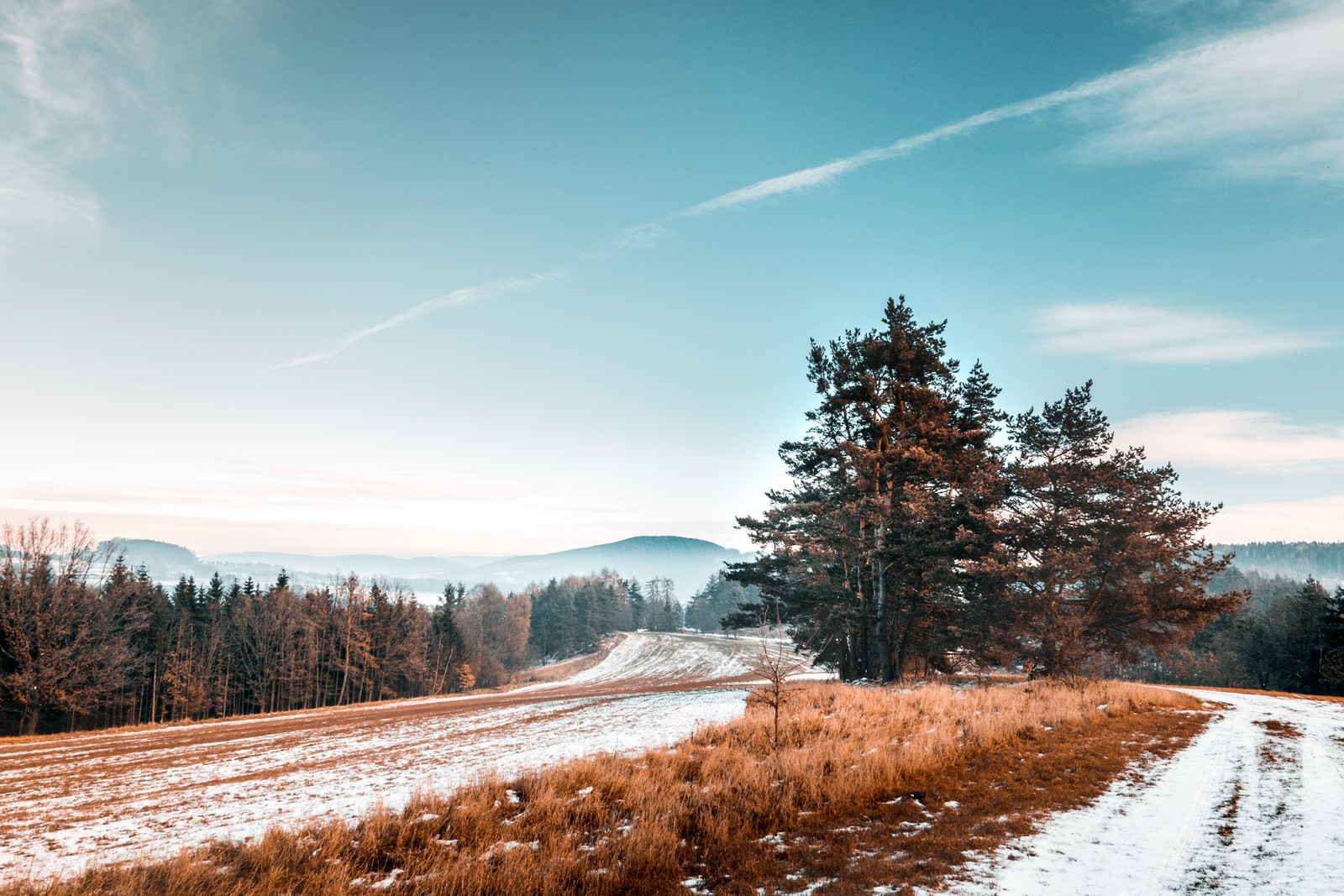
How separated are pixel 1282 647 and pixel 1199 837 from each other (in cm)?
6245

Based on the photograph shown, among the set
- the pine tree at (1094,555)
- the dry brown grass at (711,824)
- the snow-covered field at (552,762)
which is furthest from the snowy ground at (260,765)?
the pine tree at (1094,555)

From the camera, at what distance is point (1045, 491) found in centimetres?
2305

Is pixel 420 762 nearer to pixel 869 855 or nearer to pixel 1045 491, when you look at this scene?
pixel 869 855

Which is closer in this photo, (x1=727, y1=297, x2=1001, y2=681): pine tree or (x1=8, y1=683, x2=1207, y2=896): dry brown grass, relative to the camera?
(x1=8, y1=683, x2=1207, y2=896): dry brown grass

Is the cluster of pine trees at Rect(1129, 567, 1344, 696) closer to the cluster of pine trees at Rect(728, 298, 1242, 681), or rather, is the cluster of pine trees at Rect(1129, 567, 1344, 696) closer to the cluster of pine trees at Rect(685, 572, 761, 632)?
the cluster of pine trees at Rect(728, 298, 1242, 681)

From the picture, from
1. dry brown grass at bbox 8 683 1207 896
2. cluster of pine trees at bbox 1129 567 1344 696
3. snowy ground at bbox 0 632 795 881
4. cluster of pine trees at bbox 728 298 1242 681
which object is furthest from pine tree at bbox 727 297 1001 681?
→ cluster of pine trees at bbox 1129 567 1344 696

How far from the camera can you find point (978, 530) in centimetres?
2189

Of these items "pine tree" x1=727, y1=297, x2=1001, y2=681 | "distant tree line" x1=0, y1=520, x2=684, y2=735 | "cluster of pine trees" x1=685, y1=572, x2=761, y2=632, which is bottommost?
"cluster of pine trees" x1=685, y1=572, x2=761, y2=632

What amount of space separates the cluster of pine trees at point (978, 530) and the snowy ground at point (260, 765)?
27.9ft

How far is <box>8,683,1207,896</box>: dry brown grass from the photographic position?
19.1 feet

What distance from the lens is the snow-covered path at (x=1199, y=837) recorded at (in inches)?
211

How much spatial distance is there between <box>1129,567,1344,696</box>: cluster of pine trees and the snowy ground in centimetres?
3543

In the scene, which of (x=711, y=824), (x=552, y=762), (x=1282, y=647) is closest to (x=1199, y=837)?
(x=711, y=824)

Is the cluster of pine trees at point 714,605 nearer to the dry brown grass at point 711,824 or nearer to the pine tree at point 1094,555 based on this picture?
the pine tree at point 1094,555
